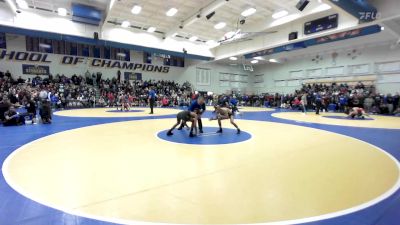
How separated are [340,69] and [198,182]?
26.9 meters

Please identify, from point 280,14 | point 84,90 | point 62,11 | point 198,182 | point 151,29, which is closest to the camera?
point 198,182

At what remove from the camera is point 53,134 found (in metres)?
7.35

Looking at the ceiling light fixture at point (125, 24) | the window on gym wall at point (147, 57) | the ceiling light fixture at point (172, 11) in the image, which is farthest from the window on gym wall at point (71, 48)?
the ceiling light fixture at point (172, 11)

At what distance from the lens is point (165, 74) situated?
2992 centimetres

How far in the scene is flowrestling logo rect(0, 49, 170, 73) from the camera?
799 inches

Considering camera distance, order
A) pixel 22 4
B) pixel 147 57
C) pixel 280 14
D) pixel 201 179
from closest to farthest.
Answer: pixel 201 179, pixel 280 14, pixel 22 4, pixel 147 57

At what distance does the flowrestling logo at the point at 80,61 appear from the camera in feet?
66.6

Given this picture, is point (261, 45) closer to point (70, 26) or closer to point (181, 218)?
point (70, 26)

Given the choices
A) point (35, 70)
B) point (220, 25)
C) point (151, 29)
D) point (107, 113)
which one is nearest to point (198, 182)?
point (107, 113)

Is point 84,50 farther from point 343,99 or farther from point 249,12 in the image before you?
point 343,99

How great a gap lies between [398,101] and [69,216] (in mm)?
21751

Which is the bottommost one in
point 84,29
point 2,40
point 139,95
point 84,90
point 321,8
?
point 139,95

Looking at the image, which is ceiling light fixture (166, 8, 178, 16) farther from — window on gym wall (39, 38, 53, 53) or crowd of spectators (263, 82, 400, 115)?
window on gym wall (39, 38, 53, 53)

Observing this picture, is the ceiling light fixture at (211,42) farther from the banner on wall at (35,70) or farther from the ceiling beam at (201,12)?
the banner on wall at (35,70)
